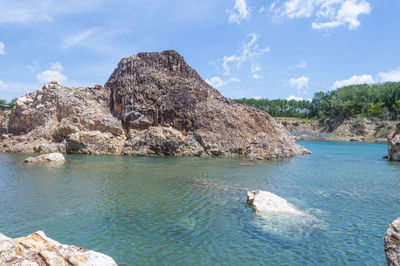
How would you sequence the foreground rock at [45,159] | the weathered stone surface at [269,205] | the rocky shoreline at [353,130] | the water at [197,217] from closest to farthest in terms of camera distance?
the water at [197,217] → the weathered stone surface at [269,205] → the foreground rock at [45,159] → the rocky shoreline at [353,130]

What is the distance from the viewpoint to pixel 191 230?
982 centimetres

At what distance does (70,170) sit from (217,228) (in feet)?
51.5

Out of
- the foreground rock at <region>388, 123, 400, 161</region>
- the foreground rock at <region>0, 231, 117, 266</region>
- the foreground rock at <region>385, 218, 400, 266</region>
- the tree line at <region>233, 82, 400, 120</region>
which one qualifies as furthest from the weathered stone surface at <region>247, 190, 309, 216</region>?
the tree line at <region>233, 82, 400, 120</region>

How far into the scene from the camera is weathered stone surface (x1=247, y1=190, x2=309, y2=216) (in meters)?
11.7

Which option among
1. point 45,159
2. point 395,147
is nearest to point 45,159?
point 45,159

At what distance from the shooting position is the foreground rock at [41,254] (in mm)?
4613

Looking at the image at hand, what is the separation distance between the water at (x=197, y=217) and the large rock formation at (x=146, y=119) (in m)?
14.5

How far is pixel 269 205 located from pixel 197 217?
334cm

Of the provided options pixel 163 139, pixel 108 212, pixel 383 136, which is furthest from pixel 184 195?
pixel 383 136

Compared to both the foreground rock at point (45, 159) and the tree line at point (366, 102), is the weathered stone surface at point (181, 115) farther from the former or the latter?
the tree line at point (366, 102)

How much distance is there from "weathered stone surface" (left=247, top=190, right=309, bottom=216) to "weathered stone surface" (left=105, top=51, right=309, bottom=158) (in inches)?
821

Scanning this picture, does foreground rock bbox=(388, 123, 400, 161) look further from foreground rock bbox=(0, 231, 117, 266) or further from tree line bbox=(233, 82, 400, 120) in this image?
tree line bbox=(233, 82, 400, 120)

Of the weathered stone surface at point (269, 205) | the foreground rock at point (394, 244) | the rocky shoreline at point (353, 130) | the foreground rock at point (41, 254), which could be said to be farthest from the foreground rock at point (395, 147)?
the rocky shoreline at point (353, 130)

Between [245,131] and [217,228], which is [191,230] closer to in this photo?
[217,228]
